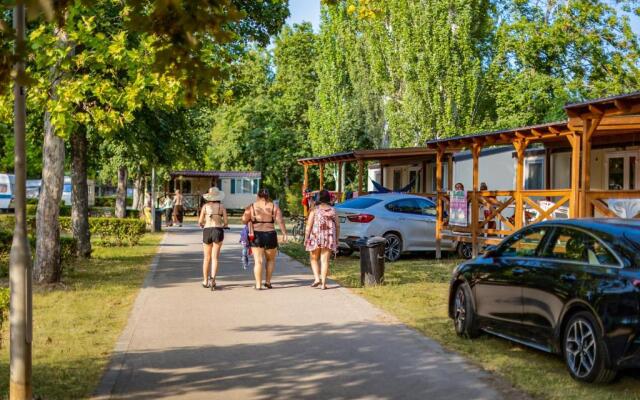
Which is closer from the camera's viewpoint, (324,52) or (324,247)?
(324,247)

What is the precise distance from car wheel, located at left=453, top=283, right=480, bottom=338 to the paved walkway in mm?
485

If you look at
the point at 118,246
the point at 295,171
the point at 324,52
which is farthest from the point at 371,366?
the point at 295,171

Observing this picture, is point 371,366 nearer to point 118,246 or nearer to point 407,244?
point 407,244

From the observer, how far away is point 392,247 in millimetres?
19547

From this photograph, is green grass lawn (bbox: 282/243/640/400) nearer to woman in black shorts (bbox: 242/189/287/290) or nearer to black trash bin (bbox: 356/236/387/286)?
black trash bin (bbox: 356/236/387/286)

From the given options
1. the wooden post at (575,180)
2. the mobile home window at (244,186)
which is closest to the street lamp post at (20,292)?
the wooden post at (575,180)

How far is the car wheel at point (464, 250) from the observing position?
21.2 metres

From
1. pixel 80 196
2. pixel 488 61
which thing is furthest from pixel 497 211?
pixel 488 61

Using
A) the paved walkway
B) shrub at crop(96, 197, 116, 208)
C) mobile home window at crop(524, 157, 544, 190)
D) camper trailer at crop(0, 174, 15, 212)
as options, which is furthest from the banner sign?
shrub at crop(96, 197, 116, 208)

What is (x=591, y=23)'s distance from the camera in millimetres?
41844

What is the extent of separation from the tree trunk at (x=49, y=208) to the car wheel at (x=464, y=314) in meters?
7.67

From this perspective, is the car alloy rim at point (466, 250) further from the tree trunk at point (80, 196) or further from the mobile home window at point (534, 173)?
the tree trunk at point (80, 196)

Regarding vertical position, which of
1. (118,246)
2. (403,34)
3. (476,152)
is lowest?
(118,246)

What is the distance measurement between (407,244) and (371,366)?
12384 mm
